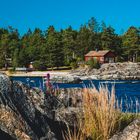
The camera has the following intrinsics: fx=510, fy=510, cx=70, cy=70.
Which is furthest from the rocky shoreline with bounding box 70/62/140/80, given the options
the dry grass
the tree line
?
the dry grass

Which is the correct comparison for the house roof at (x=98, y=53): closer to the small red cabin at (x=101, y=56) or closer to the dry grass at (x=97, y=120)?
the small red cabin at (x=101, y=56)

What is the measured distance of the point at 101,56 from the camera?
319 feet

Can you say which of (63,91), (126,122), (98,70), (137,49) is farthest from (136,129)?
(137,49)

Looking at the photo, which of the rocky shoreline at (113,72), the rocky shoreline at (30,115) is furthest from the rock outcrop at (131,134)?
the rocky shoreline at (113,72)

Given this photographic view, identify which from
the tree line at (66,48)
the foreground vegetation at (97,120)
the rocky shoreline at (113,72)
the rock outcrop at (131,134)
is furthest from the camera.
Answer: the tree line at (66,48)

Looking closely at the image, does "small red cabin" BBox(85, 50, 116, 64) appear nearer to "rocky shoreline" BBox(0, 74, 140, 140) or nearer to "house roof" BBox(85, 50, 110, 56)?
"house roof" BBox(85, 50, 110, 56)

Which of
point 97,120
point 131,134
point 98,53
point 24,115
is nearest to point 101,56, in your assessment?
point 98,53

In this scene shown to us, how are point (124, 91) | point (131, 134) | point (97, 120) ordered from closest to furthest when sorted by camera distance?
point (131, 134) < point (97, 120) < point (124, 91)

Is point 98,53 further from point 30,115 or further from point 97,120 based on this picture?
point 30,115

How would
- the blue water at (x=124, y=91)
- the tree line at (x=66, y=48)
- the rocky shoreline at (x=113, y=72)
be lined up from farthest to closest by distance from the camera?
the tree line at (x=66, y=48) → the rocky shoreline at (x=113, y=72) → the blue water at (x=124, y=91)

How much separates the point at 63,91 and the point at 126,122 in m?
3.23

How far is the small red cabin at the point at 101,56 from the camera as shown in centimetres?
9581

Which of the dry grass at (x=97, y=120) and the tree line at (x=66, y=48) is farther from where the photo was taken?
the tree line at (x=66, y=48)

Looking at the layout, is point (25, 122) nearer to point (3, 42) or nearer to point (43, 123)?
point (43, 123)
